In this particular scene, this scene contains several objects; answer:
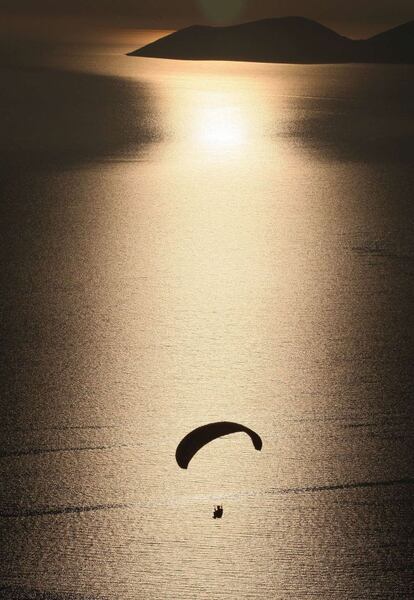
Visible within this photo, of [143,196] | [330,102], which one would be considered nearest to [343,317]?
[143,196]

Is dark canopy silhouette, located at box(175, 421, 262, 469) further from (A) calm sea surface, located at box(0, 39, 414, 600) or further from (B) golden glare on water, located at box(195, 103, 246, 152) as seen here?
(B) golden glare on water, located at box(195, 103, 246, 152)

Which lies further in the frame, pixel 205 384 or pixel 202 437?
pixel 205 384

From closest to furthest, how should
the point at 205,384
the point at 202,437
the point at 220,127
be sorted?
the point at 202,437
the point at 205,384
the point at 220,127

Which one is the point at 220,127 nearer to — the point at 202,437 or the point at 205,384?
the point at 205,384

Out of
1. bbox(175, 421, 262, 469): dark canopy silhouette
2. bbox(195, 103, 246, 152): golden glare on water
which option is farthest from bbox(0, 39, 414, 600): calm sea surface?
bbox(195, 103, 246, 152): golden glare on water

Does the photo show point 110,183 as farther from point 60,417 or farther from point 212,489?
point 212,489

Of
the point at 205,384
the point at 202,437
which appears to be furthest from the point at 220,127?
the point at 202,437

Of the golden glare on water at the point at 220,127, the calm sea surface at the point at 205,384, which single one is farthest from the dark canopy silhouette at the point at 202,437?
the golden glare on water at the point at 220,127

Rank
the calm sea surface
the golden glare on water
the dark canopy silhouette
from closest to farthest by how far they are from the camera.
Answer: the dark canopy silhouette
the calm sea surface
the golden glare on water
